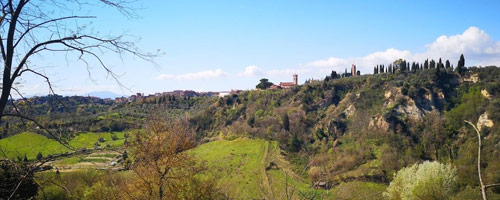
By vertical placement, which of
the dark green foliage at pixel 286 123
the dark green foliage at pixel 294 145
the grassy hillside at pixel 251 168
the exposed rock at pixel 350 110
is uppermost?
the exposed rock at pixel 350 110

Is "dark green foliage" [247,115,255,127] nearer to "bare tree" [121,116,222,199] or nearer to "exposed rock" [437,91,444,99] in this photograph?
"exposed rock" [437,91,444,99]

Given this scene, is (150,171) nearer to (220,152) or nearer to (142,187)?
(142,187)

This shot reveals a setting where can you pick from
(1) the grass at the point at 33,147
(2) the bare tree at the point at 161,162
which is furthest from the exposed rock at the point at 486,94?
(1) the grass at the point at 33,147

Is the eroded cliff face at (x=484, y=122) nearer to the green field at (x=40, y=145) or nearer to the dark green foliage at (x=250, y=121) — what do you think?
the dark green foliage at (x=250, y=121)

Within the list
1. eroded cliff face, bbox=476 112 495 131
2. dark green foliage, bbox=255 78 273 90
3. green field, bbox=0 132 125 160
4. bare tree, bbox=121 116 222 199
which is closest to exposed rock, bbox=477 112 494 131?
eroded cliff face, bbox=476 112 495 131

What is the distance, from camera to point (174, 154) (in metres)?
10.6

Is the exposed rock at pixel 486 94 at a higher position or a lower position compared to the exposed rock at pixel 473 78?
lower

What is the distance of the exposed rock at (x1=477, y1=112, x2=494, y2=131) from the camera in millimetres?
40097

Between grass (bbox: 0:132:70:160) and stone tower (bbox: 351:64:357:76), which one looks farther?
Result: stone tower (bbox: 351:64:357:76)

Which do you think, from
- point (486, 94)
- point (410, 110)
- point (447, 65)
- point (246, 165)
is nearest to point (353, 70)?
point (447, 65)

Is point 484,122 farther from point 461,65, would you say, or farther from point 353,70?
point 353,70

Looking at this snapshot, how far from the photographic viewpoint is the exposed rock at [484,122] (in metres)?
40.1

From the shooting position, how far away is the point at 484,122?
4081 centimetres

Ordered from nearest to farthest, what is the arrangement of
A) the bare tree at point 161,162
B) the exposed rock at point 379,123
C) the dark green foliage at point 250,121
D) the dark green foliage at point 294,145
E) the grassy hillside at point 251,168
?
the bare tree at point 161,162
the grassy hillside at point 251,168
the exposed rock at point 379,123
the dark green foliage at point 294,145
the dark green foliage at point 250,121
